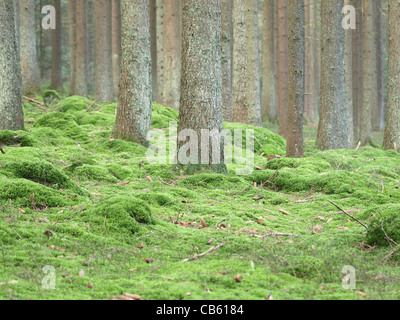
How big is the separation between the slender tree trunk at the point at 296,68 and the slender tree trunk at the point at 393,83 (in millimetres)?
4675

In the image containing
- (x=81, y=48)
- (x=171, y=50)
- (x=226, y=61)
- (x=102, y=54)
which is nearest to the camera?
(x=226, y=61)

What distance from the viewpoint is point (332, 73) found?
1250 centimetres

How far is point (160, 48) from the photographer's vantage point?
67.3 feet

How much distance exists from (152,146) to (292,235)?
576 cm

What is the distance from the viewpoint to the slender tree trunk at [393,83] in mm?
12680

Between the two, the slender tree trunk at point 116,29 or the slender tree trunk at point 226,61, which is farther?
the slender tree trunk at point 116,29

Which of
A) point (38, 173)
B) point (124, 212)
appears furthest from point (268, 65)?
point (124, 212)

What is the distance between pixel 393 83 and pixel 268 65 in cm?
973

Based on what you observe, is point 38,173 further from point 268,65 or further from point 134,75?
point 268,65

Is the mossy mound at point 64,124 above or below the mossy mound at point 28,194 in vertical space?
above

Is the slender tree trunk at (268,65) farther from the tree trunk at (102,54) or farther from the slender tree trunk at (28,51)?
the slender tree trunk at (28,51)

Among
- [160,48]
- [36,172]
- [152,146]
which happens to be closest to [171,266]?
[36,172]

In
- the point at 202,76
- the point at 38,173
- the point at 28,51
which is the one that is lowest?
the point at 38,173

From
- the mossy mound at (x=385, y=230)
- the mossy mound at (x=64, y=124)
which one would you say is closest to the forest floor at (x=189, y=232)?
the mossy mound at (x=385, y=230)
